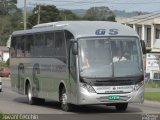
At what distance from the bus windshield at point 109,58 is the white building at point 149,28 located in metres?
50.0

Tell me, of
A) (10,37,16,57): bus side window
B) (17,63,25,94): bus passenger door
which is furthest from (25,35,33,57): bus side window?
(10,37,16,57): bus side window

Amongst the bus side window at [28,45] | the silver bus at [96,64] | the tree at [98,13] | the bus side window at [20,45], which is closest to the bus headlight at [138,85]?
the silver bus at [96,64]

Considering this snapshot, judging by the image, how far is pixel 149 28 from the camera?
7550cm

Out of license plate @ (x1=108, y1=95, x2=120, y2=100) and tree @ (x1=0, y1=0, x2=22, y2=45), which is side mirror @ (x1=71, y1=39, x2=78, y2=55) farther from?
tree @ (x1=0, y1=0, x2=22, y2=45)

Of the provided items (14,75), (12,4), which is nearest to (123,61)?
(14,75)

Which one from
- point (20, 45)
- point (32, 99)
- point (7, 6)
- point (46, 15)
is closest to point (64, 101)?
point (32, 99)

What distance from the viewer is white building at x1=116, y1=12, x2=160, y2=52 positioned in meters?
71.7

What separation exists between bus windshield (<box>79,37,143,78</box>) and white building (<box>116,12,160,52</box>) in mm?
50015

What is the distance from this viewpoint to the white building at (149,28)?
235 feet

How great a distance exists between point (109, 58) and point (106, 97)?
4.38ft

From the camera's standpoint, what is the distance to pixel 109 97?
19516mm

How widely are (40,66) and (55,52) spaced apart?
217 cm

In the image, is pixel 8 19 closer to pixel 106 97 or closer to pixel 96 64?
pixel 96 64

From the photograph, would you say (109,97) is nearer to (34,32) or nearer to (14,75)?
(34,32)
